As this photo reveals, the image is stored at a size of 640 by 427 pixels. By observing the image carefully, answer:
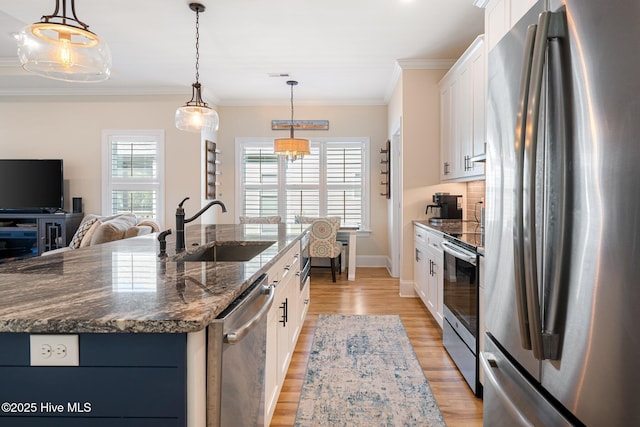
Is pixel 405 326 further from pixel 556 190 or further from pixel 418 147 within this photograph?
pixel 556 190

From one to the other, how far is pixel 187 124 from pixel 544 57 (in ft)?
9.48

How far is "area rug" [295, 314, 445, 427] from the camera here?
2.09 meters

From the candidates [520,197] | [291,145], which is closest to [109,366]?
[520,197]

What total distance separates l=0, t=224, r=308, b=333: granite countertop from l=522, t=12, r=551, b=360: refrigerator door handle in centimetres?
80

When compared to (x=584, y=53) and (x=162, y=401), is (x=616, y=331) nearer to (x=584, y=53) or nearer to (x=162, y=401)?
(x=584, y=53)

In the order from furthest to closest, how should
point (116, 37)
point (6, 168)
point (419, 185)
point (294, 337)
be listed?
point (6, 168) → point (419, 185) → point (116, 37) → point (294, 337)

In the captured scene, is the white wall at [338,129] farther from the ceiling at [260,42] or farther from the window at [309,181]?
the ceiling at [260,42]

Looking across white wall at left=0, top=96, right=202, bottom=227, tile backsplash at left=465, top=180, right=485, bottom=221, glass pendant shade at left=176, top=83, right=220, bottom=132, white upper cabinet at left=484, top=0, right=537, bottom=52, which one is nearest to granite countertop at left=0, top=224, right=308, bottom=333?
glass pendant shade at left=176, top=83, right=220, bottom=132

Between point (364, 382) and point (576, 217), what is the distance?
196cm

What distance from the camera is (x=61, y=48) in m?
2.07

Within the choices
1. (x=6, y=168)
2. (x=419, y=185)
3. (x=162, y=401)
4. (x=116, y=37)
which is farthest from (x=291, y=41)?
(x=6, y=168)

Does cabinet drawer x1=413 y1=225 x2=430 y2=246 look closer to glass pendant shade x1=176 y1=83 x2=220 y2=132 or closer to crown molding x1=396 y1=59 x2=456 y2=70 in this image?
crown molding x1=396 y1=59 x2=456 y2=70

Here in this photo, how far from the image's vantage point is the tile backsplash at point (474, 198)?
13.2 feet

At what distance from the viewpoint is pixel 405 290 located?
4.63m
